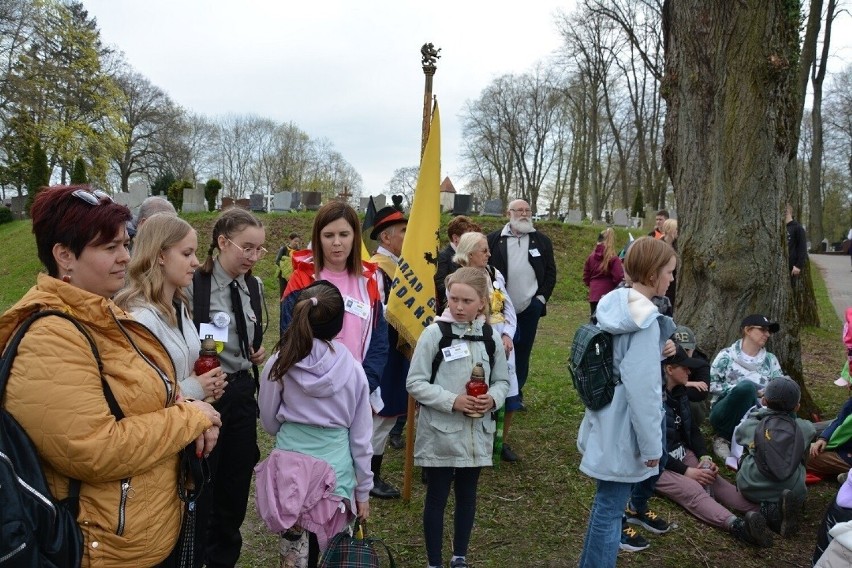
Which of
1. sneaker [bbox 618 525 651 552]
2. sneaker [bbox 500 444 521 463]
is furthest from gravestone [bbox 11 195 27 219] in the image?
sneaker [bbox 618 525 651 552]

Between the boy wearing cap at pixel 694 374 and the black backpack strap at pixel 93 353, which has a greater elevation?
the black backpack strap at pixel 93 353

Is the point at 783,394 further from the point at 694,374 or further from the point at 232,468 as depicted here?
the point at 232,468

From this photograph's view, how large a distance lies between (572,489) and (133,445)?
345 centimetres

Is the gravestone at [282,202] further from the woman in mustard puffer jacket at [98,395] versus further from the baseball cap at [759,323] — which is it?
the woman in mustard puffer jacket at [98,395]

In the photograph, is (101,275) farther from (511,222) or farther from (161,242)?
(511,222)

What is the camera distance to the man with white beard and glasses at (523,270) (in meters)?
5.51

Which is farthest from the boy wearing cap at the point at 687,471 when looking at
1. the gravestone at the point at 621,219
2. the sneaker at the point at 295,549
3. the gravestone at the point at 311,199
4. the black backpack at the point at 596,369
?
the gravestone at the point at 621,219

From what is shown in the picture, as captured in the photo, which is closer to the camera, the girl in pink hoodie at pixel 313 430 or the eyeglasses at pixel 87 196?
the eyeglasses at pixel 87 196

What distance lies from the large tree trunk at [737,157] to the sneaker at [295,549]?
3870 millimetres

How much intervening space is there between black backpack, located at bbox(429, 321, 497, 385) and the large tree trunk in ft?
8.65

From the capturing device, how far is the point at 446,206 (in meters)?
28.3

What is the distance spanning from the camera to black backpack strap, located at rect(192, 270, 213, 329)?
9.44 ft

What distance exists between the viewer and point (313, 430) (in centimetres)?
265

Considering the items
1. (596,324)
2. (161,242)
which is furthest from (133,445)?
(596,324)
